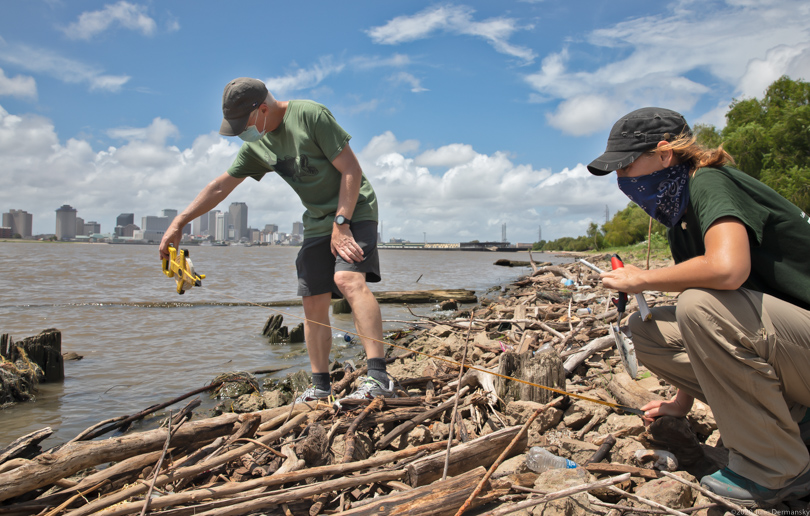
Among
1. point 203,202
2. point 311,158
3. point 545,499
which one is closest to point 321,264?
point 311,158

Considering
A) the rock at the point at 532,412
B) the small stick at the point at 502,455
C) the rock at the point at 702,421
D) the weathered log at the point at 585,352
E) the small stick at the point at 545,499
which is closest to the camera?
the small stick at the point at 545,499

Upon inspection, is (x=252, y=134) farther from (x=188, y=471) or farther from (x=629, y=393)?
(x=629, y=393)

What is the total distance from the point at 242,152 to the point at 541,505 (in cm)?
320

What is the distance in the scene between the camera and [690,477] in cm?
215

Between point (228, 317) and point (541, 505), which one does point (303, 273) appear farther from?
point (228, 317)

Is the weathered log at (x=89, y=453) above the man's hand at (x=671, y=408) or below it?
below

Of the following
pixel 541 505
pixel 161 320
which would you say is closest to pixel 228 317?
pixel 161 320

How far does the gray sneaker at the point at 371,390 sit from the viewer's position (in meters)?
3.15

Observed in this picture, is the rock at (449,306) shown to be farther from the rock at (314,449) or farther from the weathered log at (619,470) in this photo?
the weathered log at (619,470)

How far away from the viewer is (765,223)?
201 centimetres

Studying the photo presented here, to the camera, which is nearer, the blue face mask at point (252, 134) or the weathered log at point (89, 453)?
the weathered log at point (89, 453)

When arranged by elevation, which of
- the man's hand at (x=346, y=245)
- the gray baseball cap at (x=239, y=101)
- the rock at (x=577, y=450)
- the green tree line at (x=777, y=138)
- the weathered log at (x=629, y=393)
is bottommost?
the rock at (x=577, y=450)

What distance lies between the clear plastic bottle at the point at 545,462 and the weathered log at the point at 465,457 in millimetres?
129

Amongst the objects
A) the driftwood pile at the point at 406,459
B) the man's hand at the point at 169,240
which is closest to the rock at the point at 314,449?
the driftwood pile at the point at 406,459
